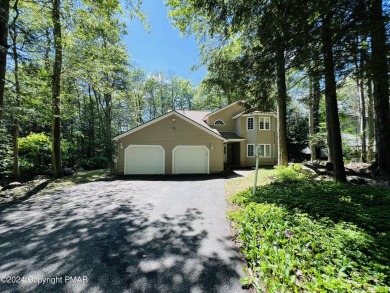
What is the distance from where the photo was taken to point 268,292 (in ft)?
8.13

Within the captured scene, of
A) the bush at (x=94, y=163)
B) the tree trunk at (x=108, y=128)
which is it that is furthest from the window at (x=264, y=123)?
the bush at (x=94, y=163)

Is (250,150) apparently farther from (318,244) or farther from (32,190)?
(318,244)

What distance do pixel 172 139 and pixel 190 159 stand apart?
1.95 meters

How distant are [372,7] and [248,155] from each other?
15841 mm

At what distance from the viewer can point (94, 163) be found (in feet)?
65.2

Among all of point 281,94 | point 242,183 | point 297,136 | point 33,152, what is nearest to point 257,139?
point 297,136

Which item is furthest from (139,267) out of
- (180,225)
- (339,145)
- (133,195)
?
(339,145)

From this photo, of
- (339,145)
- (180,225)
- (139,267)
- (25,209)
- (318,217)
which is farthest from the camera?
(339,145)

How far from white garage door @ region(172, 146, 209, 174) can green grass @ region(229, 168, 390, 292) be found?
32.5 ft

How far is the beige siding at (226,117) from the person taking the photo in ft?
68.2

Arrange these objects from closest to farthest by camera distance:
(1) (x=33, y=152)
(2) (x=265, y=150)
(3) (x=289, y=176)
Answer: (3) (x=289, y=176) < (1) (x=33, y=152) < (2) (x=265, y=150)

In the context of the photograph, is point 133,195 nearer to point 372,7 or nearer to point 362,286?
point 362,286

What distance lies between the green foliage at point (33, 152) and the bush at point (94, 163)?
383cm

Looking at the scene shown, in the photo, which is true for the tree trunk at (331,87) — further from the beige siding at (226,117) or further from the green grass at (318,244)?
the beige siding at (226,117)
